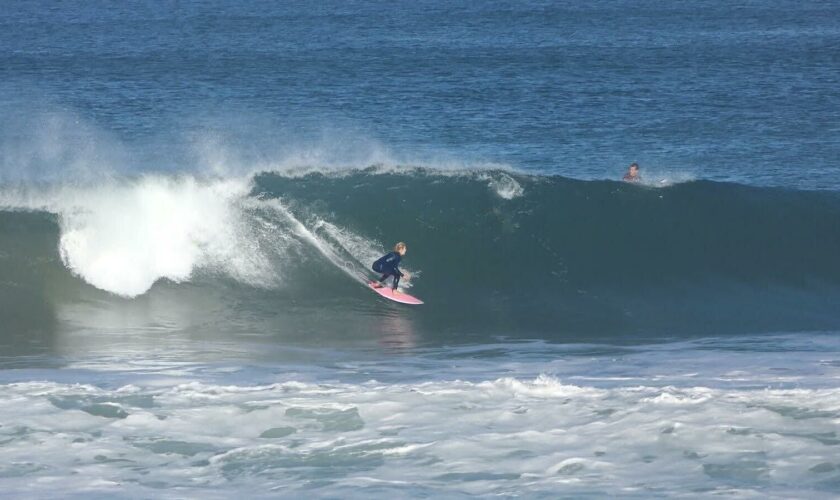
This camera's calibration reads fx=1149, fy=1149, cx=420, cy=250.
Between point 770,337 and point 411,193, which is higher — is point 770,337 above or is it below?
below

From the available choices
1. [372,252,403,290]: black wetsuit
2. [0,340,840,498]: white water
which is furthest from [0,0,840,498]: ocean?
[372,252,403,290]: black wetsuit

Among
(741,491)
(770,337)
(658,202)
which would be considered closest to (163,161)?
(658,202)

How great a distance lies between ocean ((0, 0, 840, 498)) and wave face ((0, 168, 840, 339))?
0.06m

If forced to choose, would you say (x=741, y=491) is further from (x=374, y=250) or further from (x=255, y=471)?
(x=374, y=250)

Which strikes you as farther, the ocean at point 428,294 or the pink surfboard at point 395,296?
the pink surfboard at point 395,296

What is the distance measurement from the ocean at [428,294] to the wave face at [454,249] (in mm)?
62

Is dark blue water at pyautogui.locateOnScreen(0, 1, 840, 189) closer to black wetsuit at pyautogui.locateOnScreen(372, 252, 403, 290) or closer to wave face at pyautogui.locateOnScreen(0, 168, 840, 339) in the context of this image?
wave face at pyautogui.locateOnScreen(0, 168, 840, 339)

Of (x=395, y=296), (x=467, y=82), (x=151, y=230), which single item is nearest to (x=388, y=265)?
(x=395, y=296)

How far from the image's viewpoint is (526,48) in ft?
177

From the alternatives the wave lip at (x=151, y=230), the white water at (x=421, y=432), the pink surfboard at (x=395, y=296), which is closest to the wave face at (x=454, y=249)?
the wave lip at (x=151, y=230)

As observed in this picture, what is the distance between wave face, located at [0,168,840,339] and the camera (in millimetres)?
19188

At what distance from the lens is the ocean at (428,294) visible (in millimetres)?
11648

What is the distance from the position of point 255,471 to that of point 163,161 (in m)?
23.4

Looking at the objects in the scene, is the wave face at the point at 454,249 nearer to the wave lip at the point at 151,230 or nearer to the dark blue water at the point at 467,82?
the wave lip at the point at 151,230
